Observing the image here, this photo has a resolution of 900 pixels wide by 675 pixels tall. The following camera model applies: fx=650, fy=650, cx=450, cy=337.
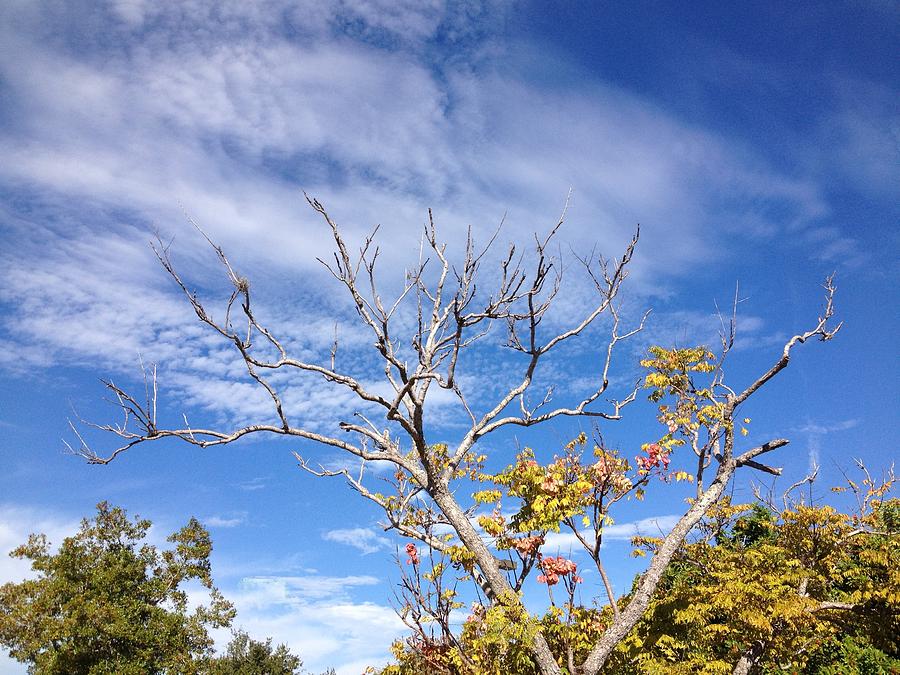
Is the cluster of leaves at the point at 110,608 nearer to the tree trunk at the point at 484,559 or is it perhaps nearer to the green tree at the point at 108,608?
the green tree at the point at 108,608

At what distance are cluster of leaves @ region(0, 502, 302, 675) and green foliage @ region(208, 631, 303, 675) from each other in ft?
12.7

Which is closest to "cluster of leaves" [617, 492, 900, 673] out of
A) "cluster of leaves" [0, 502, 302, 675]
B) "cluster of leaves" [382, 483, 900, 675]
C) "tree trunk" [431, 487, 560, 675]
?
"cluster of leaves" [382, 483, 900, 675]

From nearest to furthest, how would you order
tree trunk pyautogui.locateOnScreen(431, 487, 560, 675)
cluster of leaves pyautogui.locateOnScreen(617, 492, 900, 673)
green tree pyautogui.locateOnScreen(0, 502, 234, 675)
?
1. tree trunk pyautogui.locateOnScreen(431, 487, 560, 675)
2. cluster of leaves pyautogui.locateOnScreen(617, 492, 900, 673)
3. green tree pyautogui.locateOnScreen(0, 502, 234, 675)

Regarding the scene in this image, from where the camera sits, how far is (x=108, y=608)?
830 inches

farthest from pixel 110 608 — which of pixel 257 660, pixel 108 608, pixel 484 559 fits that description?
pixel 484 559

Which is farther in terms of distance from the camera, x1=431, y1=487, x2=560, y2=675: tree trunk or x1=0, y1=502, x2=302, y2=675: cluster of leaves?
x1=0, y1=502, x2=302, y2=675: cluster of leaves

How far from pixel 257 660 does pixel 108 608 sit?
796 centimetres

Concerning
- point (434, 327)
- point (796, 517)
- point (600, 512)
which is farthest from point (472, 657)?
point (796, 517)

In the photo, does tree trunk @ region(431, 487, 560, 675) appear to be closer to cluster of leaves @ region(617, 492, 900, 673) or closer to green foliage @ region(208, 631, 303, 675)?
cluster of leaves @ region(617, 492, 900, 673)

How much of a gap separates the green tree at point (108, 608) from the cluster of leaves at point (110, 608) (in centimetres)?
3

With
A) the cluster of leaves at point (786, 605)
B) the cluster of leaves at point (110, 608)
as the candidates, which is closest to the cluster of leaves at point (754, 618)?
the cluster of leaves at point (786, 605)

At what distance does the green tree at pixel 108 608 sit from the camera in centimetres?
2084

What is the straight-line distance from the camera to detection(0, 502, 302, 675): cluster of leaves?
2084cm

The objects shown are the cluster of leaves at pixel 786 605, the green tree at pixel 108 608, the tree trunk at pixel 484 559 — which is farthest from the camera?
the green tree at pixel 108 608
